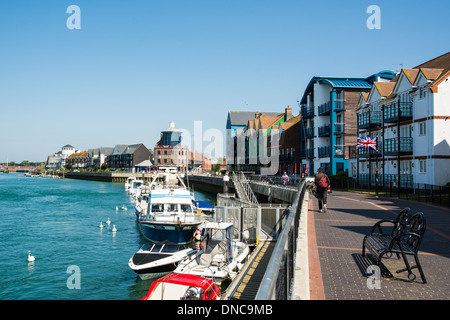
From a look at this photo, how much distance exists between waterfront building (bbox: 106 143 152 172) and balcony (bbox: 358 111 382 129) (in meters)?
120

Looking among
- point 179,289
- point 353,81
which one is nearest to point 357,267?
point 179,289

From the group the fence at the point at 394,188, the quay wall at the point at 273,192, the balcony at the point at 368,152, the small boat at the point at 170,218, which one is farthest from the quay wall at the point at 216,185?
the balcony at the point at 368,152

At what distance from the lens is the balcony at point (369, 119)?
133 ft

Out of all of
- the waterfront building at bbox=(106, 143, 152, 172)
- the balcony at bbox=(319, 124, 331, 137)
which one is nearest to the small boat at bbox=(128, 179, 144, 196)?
the balcony at bbox=(319, 124, 331, 137)

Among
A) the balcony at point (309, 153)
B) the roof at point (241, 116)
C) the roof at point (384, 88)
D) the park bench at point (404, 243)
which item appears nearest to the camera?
the park bench at point (404, 243)

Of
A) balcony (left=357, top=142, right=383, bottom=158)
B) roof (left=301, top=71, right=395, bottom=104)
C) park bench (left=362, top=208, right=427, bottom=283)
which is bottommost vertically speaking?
park bench (left=362, top=208, right=427, bottom=283)

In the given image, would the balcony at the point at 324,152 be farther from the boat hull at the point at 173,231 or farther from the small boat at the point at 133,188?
the small boat at the point at 133,188

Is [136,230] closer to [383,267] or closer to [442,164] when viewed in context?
[442,164]

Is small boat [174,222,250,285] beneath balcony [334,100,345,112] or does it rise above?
beneath

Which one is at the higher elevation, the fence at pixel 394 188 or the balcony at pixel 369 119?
the balcony at pixel 369 119

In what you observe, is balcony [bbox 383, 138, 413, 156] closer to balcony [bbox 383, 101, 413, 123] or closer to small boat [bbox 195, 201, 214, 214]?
balcony [bbox 383, 101, 413, 123]

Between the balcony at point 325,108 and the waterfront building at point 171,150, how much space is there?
90.2m

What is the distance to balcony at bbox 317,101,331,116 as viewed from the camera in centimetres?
5303

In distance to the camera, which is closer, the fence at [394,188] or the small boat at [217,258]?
the small boat at [217,258]
